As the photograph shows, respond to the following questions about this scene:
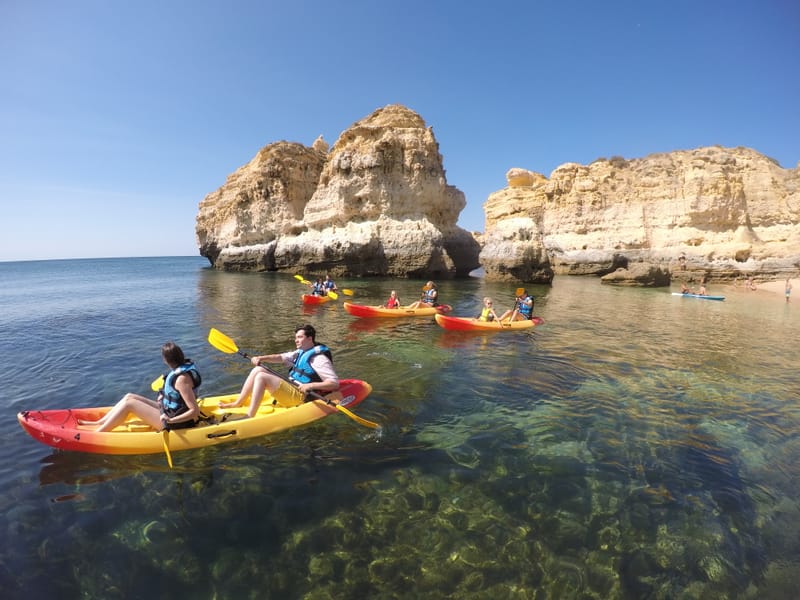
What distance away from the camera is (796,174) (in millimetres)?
33656

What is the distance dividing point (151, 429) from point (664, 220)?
1693 inches

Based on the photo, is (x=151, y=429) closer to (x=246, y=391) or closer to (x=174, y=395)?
(x=174, y=395)

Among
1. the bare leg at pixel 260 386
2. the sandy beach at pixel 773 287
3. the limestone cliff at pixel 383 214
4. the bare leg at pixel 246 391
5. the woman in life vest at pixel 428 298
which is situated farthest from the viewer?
the limestone cliff at pixel 383 214

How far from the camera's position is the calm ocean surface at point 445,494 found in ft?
10.8

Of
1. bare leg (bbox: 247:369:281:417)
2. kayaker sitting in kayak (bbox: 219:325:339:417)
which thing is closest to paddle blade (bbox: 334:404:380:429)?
kayaker sitting in kayak (bbox: 219:325:339:417)

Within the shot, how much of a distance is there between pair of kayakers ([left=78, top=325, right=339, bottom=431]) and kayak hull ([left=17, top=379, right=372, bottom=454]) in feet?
0.43

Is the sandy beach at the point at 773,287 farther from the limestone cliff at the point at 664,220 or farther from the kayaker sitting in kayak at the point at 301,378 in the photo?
the kayaker sitting in kayak at the point at 301,378

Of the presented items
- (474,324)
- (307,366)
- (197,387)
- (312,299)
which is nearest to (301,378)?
(307,366)

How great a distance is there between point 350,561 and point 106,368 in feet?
26.9

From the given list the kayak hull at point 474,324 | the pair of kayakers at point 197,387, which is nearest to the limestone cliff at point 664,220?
the kayak hull at point 474,324

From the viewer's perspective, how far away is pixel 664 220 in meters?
35.9

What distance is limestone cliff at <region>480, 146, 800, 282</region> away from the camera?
29688 mm

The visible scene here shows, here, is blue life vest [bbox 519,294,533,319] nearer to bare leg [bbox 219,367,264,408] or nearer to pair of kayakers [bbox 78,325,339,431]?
pair of kayakers [bbox 78,325,339,431]

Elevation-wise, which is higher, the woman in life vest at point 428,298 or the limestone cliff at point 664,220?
the limestone cliff at point 664,220
